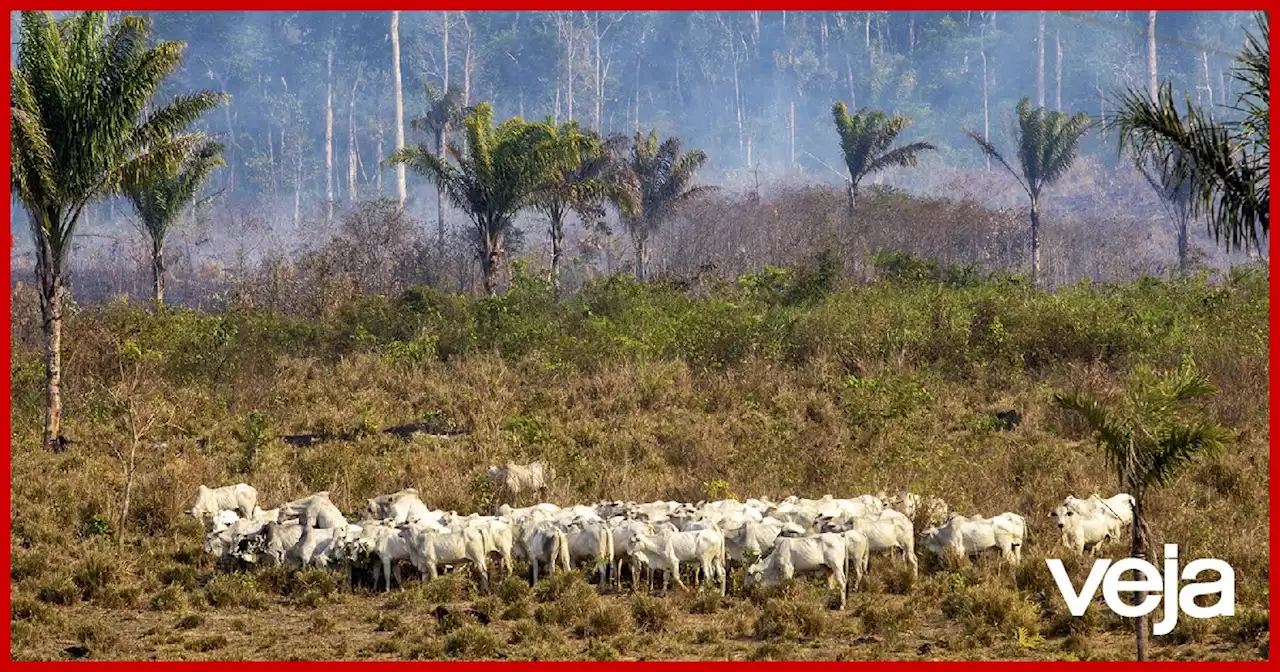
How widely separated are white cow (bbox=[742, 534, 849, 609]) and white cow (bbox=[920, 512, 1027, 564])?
1.32m

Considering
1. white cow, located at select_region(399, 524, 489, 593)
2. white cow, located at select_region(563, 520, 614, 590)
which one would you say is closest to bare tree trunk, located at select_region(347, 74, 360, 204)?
white cow, located at select_region(399, 524, 489, 593)

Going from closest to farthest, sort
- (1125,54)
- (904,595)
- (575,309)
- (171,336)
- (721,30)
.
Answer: (904,595)
(171,336)
(575,309)
(1125,54)
(721,30)

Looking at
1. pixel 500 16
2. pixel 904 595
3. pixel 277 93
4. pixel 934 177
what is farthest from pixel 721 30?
pixel 904 595

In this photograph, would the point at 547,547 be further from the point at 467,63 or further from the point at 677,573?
the point at 467,63

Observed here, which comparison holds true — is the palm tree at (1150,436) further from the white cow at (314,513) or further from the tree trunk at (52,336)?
the tree trunk at (52,336)

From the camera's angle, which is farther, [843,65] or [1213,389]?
[843,65]

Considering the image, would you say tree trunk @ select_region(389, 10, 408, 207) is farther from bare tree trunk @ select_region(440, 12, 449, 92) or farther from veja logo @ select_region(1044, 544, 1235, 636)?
veja logo @ select_region(1044, 544, 1235, 636)

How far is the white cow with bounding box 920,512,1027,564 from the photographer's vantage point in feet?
47.9

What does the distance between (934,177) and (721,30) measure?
102 ft

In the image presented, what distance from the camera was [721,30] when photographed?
12800 centimetres

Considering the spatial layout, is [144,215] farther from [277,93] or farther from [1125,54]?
[1125,54]

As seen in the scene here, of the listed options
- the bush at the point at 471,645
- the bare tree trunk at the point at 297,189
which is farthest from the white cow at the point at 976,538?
the bare tree trunk at the point at 297,189

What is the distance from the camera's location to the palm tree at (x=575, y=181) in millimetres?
38406

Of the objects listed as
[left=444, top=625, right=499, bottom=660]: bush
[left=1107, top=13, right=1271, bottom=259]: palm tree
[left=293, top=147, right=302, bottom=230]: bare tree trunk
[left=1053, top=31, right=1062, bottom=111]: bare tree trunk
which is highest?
[left=1053, top=31, right=1062, bottom=111]: bare tree trunk
